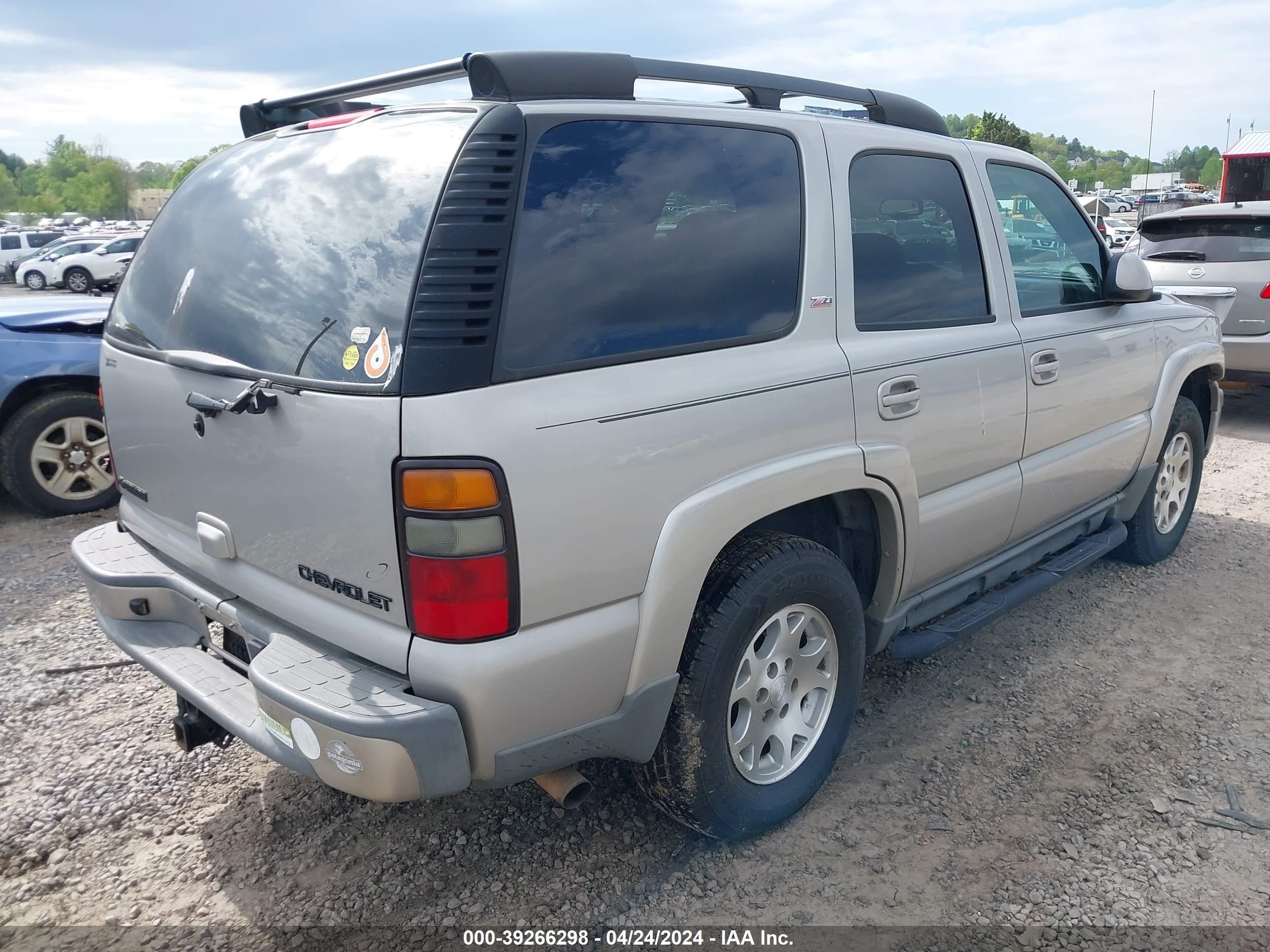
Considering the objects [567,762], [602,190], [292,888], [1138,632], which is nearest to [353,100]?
[602,190]

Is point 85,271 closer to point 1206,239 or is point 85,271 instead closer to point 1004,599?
point 1206,239

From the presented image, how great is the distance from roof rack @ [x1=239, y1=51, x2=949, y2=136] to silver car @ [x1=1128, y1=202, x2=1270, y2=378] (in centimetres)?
516

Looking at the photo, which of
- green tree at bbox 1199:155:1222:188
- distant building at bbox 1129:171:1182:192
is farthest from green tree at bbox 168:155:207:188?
green tree at bbox 1199:155:1222:188


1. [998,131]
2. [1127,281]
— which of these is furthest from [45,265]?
[998,131]

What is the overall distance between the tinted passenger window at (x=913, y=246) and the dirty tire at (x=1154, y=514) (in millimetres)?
1953

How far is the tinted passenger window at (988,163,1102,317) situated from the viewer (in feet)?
11.8

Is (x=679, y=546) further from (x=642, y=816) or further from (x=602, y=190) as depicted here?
(x=642, y=816)

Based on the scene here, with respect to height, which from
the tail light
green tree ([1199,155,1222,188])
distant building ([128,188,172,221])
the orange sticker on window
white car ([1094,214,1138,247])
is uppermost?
distant building ([128,188,172,221])

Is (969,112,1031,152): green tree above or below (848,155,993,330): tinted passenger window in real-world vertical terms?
above

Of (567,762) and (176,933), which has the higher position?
(567,762)

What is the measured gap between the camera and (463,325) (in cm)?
198

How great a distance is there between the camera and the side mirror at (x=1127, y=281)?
12.9ft

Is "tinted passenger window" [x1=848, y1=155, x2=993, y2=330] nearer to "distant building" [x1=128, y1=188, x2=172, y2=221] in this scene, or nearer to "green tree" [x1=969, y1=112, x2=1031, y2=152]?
"green tree" [x1=969, y1=112, x2=1031, y2=152]

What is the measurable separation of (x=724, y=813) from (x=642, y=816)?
1.28ft
